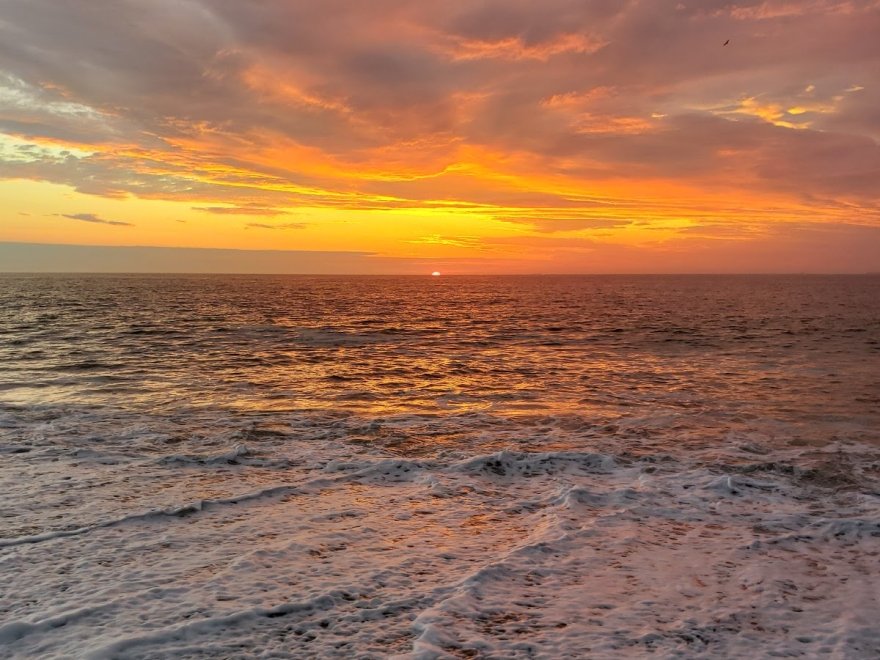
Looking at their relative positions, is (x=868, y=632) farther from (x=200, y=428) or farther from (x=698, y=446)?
(x=200, y=428)

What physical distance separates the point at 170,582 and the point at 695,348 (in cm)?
3227

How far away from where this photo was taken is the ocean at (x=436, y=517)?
6.13 m

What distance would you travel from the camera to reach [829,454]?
13.2 m

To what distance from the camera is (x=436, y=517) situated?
30.5 feet

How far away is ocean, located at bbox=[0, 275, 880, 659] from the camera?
6.13 m

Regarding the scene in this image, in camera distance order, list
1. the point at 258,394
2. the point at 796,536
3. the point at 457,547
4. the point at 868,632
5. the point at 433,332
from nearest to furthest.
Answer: the point at 868,632, the point at 457,547, the point at 796,536, the point at 258,394, the point at 433,332

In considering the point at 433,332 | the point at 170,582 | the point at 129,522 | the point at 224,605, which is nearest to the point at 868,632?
the point at 224,605

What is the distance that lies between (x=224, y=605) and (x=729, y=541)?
21.3 feet

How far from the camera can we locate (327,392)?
20.5 metres

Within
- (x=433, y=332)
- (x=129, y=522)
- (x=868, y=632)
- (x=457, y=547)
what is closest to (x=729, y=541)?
(x=868, y=632)

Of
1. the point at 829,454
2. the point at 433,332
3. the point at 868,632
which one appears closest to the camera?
the point at 868,632

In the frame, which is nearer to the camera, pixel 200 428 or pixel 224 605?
pixel 224 605

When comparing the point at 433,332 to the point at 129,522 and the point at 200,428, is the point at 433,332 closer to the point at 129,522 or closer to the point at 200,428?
the point at 200,428

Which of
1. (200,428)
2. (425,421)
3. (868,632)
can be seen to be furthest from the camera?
(425,421)
